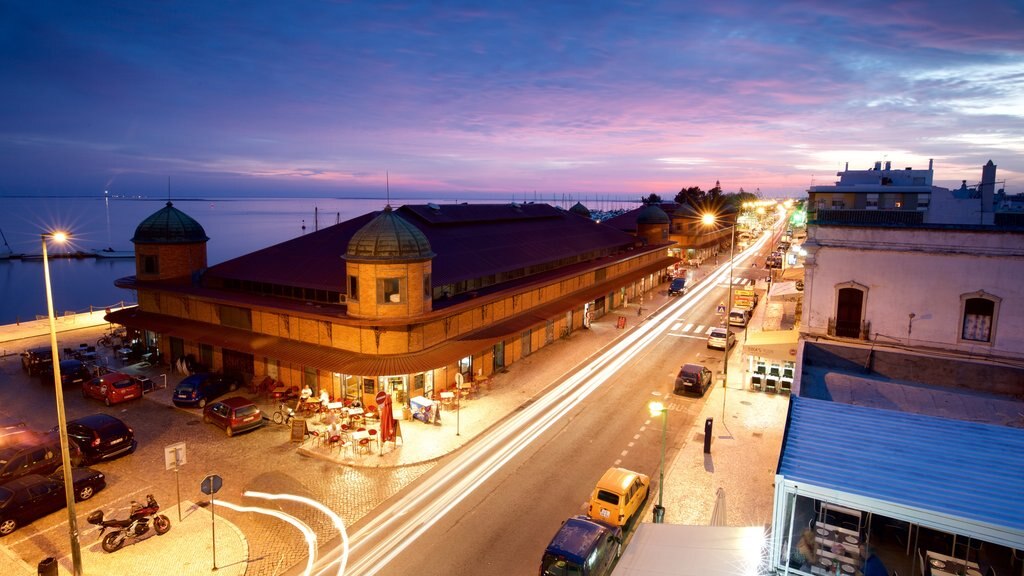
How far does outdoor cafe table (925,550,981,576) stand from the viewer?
38.8ft

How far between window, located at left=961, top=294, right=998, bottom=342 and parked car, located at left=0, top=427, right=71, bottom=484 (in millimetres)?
36720

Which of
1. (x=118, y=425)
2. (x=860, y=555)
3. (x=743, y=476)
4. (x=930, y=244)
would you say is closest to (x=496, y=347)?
(x=743, y=476)

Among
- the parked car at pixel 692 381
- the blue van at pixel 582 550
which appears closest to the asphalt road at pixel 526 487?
the parked car at pixel 692 381

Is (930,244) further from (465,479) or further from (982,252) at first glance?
(465,479)

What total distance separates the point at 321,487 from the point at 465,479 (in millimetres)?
5595

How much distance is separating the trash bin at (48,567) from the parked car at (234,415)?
33.1ft

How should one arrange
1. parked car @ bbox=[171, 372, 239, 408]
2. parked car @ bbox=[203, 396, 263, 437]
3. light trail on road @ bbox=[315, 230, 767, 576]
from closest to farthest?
light trail on road @ bbox=[315, 230, 767, 576]
parked car @ bbox=[203, 396, 263, 437]
parked car @ bbox=[171, 372, 239, 408]

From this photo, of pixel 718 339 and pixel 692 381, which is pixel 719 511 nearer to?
pixel 692 381

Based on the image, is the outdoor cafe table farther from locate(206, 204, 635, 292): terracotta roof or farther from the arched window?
locate(206, 204, 635, 292): terracotta roof

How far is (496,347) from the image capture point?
119 ft

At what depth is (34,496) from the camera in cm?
1941

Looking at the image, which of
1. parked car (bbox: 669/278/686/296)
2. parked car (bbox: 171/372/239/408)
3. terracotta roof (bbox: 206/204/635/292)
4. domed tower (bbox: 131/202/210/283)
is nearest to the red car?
parked car (bbox: 171/372/239/408)

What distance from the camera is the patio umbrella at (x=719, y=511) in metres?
19.7

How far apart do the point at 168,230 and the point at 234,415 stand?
1809 centimetres
